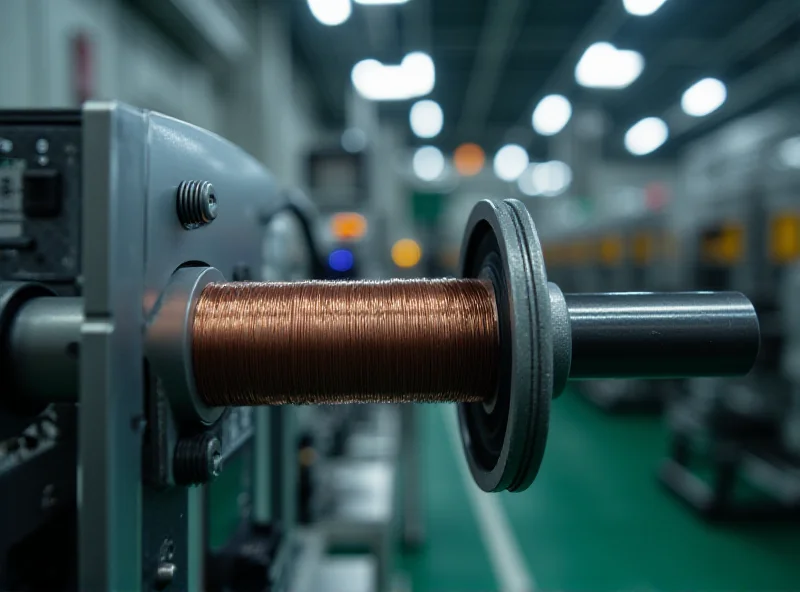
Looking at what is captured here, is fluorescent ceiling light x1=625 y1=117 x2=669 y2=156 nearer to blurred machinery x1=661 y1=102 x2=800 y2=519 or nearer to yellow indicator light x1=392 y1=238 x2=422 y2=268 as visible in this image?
blurred machinery x1=661 y1=102 x2=800 y2=519

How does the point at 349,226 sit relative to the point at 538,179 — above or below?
below

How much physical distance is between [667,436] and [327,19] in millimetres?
4621

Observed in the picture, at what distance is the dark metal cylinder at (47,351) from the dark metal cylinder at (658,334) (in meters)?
0.53

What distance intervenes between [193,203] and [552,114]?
32.4 ft

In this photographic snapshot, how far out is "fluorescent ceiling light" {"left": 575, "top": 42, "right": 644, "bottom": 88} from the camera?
5844 millimetres

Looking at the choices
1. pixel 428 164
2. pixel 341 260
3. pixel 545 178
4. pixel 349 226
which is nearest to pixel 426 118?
pixel 428 164

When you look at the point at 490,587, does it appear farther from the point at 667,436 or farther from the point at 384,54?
the point at 384,54

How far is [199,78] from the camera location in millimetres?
5184

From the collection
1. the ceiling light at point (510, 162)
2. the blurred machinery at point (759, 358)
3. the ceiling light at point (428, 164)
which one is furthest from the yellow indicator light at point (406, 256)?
the ceiling light at point (510, 162)

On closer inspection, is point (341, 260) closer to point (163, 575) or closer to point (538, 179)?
point (163, 575)

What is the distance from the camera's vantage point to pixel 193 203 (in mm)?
602

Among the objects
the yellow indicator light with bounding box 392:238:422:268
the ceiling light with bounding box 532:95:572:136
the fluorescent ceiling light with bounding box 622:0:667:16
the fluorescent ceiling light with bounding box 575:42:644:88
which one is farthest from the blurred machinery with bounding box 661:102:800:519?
the ceiling light with bounding box 532:95:572:136

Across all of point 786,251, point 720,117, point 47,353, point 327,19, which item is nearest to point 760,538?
point 786,251

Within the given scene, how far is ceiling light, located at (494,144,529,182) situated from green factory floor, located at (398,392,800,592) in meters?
10.4
